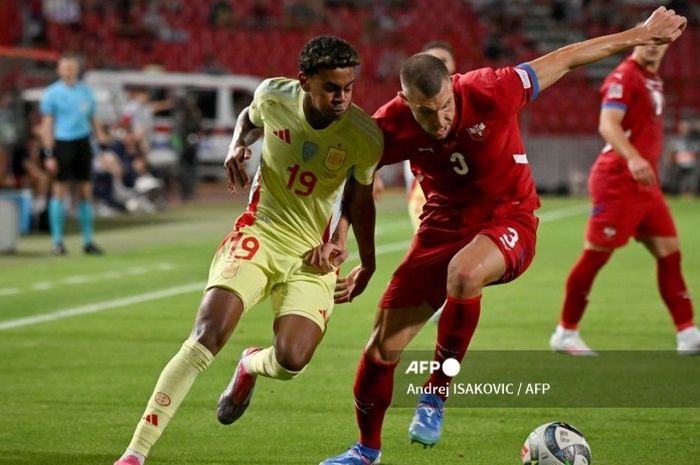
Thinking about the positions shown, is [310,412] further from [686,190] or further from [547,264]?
[686,190]

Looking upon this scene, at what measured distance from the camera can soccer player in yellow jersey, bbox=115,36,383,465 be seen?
607 cm

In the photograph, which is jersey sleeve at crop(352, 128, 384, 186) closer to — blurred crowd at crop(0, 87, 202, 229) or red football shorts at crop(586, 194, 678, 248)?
red football shorts at crop(586, 194, 678, 248)

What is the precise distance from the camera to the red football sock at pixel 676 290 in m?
9.55

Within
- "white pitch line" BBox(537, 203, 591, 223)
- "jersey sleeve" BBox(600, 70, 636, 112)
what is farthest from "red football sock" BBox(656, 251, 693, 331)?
"white pitch line" BBox(537, 203, 591, 223)

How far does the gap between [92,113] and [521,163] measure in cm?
1101

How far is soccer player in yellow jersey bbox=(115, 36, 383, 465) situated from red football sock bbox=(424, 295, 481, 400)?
0.54m

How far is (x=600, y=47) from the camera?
6414 mm

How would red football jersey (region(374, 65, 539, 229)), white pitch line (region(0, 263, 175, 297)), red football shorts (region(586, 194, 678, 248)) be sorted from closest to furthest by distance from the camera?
red football jersey (region(374, 65, 539, 229))
red football shorts (region(586, 194, 678, 248))
white pitch line (region(0, 263, 175, 297))

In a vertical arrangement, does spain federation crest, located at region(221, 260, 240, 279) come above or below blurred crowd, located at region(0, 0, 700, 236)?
above

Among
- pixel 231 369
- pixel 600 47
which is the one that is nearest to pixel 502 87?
pixel 600 47

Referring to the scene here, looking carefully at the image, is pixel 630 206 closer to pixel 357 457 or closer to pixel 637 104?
pixel 637 104

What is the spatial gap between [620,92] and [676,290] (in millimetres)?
1472

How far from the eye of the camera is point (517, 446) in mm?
6625

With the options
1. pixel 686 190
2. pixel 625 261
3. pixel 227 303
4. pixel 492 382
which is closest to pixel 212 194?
pixel 686 190
